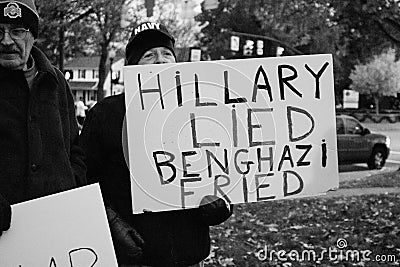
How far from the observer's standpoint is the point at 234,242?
6.70 meters

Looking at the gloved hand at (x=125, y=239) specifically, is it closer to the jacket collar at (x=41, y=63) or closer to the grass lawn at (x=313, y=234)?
the jacket collar at (x=41, y=63)

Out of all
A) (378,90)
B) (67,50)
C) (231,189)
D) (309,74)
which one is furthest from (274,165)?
(378,90)

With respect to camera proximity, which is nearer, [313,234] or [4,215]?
[4,215]

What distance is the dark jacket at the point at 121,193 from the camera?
98.6 inches

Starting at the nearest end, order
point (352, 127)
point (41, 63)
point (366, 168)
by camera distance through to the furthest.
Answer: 1. point (41, 63)
2. point (352, 127)
3. point (366, 168)

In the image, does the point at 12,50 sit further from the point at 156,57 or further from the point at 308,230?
the point at 308,230

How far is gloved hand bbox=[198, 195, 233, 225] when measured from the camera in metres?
2.40

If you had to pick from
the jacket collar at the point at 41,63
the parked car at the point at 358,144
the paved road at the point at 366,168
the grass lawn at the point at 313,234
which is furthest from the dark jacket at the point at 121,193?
the parked car at the point at 358,144

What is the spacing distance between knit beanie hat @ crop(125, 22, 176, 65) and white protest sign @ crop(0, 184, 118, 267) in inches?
27.0

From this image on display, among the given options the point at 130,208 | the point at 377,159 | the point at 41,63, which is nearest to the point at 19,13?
the point at 41,63

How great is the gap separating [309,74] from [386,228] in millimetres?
4733

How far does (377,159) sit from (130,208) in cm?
1473

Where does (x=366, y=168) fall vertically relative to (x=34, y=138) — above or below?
below

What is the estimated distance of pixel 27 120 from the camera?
218 centimetres
